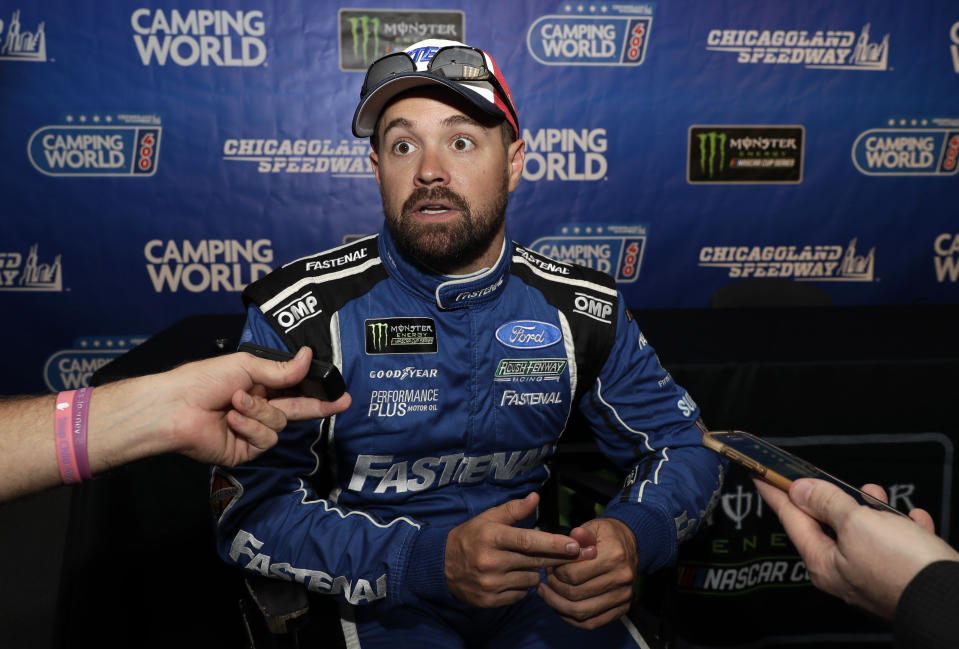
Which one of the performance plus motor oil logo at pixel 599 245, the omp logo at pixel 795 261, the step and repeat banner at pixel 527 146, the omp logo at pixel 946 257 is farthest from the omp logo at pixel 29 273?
the omp logo at pixel 946 257

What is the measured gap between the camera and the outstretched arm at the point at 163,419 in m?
0.82

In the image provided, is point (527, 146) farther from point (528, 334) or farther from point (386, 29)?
point (528, 334)

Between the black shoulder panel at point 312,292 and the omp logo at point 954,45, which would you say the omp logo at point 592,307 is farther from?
the omp logo at point 954,45

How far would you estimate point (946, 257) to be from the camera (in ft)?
11.0

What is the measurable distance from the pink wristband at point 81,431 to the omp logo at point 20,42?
275 cm

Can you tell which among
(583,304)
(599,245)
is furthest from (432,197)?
(599,245)

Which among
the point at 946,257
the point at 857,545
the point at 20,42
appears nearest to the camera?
the point at 857,545

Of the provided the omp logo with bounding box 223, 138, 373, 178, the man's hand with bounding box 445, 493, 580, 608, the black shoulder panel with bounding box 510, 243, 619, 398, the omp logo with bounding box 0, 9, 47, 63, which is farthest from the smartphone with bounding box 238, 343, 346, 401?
the omp logo with bounding box 0, 9, 47, 63

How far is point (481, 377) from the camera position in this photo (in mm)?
1248

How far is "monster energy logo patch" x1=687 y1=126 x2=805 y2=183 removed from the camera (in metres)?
3.17

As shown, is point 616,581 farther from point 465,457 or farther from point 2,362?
point 2,362

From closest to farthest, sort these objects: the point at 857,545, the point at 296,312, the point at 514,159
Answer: the point at 857,545, the point at 296,312, the point at 514,159

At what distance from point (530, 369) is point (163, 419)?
27.2 inches

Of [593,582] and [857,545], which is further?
[593,582]
